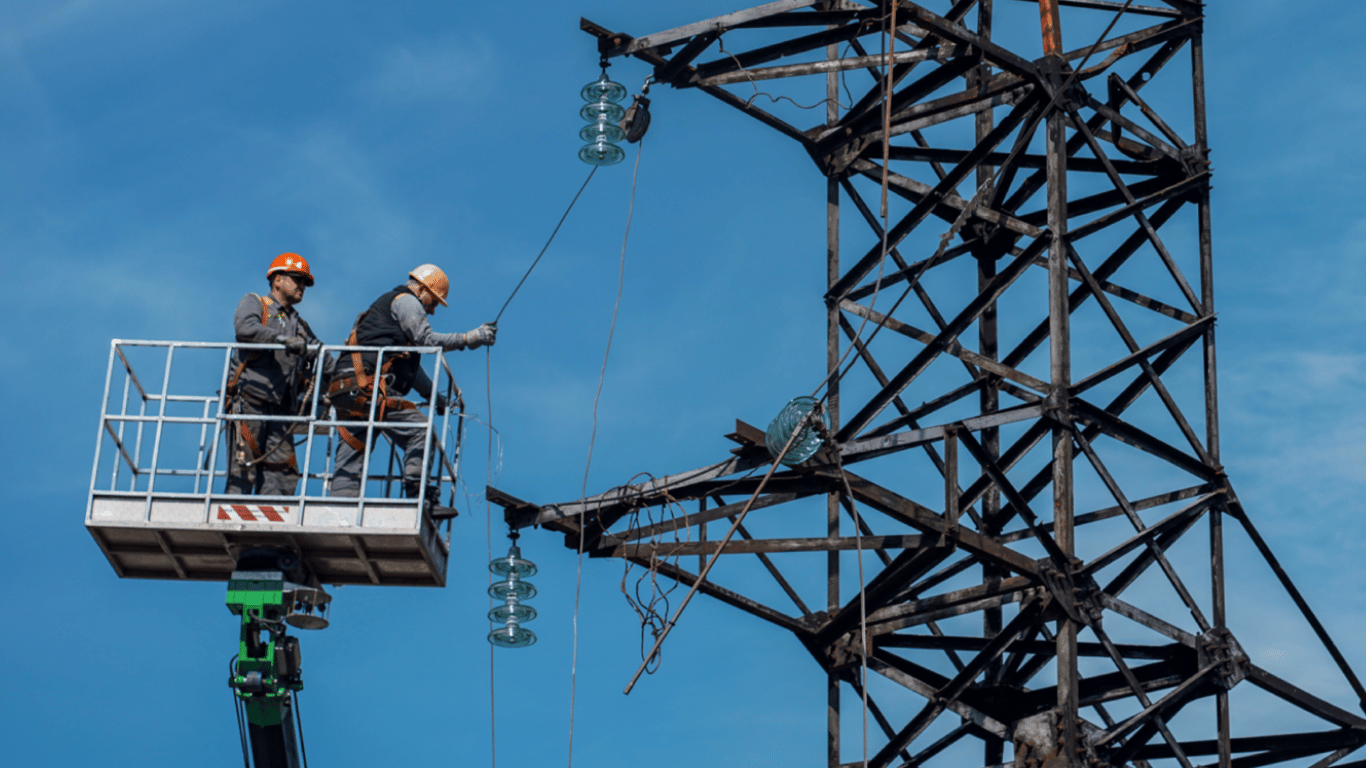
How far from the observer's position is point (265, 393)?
17859 mm

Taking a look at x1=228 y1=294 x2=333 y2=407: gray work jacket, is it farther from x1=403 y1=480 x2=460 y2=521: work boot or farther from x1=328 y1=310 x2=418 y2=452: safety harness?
x1=403 y1=480 x2=460 y2=521: work boot

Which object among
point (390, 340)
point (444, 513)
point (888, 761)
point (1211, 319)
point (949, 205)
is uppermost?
point (949, 205)

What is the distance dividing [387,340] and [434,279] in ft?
3.00

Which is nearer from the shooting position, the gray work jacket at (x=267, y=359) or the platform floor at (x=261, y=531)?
the platform floor at (x=261, y=531)

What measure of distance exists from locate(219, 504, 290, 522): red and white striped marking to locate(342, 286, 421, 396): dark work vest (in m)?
1.57

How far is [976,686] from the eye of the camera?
66.0 feet

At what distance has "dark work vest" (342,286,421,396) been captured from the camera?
18094 mm

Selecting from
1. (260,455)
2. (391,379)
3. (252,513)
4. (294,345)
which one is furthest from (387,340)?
(252,513)

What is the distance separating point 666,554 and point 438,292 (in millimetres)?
3244

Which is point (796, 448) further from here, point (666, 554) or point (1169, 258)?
point (1169, 258)

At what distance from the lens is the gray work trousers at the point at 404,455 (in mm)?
17531

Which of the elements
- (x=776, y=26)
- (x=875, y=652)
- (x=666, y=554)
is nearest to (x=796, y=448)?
(x=666, y=554)

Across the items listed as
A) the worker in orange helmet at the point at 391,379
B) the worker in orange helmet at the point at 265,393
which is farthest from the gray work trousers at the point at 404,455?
the worker in orange helmet at the point at 265,393

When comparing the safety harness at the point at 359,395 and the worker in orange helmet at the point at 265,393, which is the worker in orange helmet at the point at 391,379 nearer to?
the safety harness at the point at 359,395
